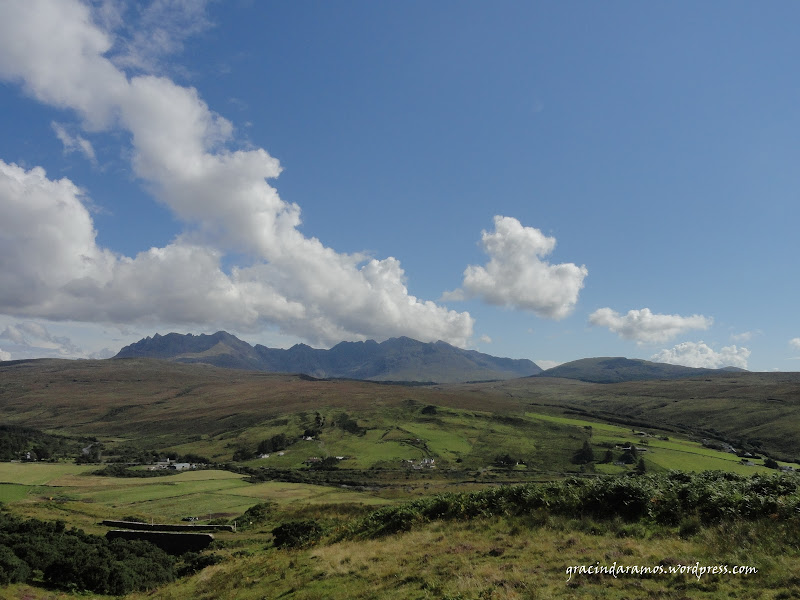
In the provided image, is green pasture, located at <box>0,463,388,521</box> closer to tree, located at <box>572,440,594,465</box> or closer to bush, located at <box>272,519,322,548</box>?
bush, located at <box>272,519,322,548</box>

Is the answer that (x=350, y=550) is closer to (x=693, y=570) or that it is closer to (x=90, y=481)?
(x=693, y=570)

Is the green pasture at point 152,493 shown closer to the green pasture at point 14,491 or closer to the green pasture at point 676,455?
the green pasture at point 14,491

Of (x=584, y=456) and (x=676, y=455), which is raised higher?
(x=676, y=455)

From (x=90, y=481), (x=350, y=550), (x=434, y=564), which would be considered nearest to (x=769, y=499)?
(x=434, y=564)

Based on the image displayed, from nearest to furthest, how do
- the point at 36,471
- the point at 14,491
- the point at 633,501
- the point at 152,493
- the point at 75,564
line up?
the point at 633,501 < the point at 75,564 < the point at 14,491 < the point at 152,493 < the point at 36,471

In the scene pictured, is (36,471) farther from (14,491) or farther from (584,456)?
(584,456)

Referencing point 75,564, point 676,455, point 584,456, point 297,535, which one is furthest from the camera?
point 584,456

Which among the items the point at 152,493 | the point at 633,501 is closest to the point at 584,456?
the point at 152,493

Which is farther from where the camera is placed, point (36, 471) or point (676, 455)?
point (676, 455)

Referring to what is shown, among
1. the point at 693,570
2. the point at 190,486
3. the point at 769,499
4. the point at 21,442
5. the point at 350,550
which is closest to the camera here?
the point at 693,570

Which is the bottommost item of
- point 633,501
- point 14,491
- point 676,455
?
point 676,455

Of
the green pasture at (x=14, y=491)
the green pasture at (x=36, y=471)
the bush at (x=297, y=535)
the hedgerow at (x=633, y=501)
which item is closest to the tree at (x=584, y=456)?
the bush at (x=297, y=535)

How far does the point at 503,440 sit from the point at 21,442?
189914 mm

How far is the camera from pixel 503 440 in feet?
621
